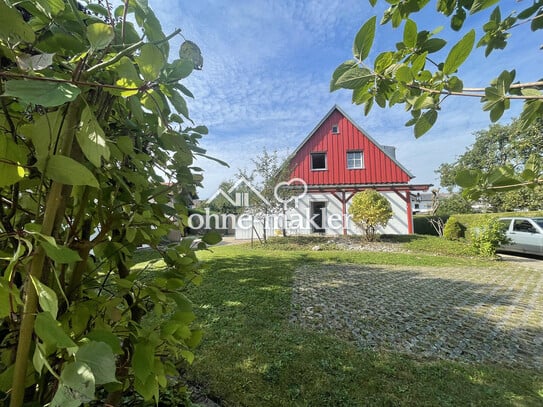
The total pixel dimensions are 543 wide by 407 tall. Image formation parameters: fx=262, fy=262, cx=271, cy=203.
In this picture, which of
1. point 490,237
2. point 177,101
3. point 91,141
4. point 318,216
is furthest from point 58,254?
point 318,216

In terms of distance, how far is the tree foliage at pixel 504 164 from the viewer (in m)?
0.78

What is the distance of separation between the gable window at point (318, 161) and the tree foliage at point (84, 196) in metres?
14.9

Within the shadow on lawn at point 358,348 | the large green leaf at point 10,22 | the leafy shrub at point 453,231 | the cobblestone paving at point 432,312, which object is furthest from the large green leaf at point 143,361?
the leafy shrub at point 453,231

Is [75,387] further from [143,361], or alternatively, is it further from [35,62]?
[35,62]

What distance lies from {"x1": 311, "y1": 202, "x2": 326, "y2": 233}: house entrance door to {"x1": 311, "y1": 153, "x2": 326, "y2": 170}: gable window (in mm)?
2141

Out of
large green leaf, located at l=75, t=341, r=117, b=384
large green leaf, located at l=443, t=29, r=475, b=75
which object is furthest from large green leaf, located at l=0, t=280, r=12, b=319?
large green leaf, located at l=443, t=29, r=475, b=75

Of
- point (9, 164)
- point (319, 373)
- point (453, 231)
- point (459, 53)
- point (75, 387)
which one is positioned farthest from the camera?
point (453, 231)

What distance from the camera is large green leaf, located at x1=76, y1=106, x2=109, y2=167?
43 centimetres

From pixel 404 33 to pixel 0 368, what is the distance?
1.48 m

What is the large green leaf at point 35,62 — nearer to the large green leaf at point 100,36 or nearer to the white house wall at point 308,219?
the large green leaf at point 100,36

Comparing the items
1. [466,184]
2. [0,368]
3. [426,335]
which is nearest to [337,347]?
[426,335]

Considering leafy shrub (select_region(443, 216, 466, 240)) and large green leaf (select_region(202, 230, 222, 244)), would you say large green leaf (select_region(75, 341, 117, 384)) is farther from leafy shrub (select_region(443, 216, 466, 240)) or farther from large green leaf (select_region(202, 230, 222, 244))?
leafy shrub (select_region(443, 216, 466, 240))

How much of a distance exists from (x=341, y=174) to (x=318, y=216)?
274 cm

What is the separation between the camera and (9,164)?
0.45m
